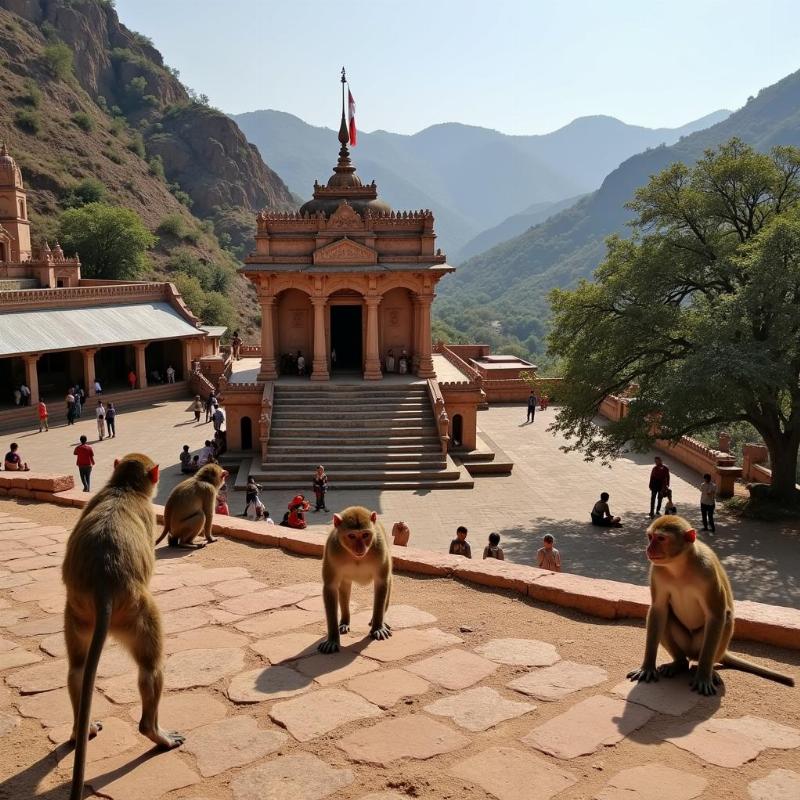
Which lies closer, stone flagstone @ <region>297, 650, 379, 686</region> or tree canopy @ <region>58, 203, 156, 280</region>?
stone flagstone @ <region>297, 650, 379, 686</region>

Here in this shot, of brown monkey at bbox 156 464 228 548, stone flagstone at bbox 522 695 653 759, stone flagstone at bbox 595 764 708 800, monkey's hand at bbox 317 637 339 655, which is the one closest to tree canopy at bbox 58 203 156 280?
brown monkey at bbox 156 464 228 548

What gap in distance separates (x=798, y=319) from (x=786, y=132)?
476ft

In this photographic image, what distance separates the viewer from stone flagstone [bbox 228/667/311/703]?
189 inches

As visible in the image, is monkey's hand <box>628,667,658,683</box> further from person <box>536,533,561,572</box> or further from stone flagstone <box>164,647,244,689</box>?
person <box>536,533,561,572</box>

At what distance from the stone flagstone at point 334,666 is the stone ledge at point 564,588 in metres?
1.90

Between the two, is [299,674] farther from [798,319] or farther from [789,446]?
[789,446]

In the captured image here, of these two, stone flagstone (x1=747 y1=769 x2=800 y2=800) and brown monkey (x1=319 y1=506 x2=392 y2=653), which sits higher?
brown monkey (x1=319 y1=506 x2=392 y2=653)

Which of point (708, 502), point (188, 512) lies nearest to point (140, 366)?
point (708, 502)

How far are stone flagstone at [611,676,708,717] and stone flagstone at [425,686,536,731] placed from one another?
635 mm

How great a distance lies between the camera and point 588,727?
4406 millimetres

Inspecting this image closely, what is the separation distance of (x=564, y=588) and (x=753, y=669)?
1773mm

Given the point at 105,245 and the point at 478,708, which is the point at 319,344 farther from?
the point at 105,245

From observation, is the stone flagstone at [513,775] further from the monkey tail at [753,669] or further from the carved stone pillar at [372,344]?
the carved stone pillar at [372,344]

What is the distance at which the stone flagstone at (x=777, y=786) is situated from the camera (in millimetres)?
3768
